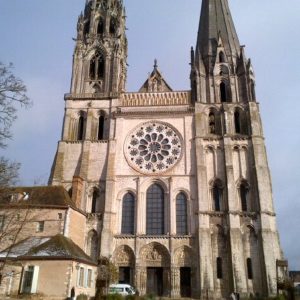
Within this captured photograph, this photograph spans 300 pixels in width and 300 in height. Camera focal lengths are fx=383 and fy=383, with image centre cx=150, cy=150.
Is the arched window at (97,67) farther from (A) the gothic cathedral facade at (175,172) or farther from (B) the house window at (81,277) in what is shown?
(B) the house window at (81,277)

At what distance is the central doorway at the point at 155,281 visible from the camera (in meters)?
31.5

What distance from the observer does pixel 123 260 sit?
3225cm

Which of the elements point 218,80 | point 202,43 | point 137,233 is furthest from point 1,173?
point 202,43

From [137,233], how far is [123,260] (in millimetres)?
2505

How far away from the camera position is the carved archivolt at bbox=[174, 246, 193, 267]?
3167 centimetres

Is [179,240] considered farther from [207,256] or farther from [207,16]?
[207,16]

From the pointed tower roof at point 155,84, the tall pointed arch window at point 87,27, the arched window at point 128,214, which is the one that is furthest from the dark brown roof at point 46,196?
the tall pointed arch window at point 87,27

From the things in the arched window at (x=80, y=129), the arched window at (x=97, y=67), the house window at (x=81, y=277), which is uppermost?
the arched window at (x=97, y=67)

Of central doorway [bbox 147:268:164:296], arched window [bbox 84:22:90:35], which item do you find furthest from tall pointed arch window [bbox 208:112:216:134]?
arched window [bbox 84:22:90:35]

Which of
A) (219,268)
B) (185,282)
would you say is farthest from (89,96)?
(219,268)

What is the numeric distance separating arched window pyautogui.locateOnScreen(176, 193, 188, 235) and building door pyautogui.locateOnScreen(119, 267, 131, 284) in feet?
17.5

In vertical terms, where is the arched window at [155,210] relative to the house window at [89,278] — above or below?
above

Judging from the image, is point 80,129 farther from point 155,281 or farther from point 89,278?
point 155,281

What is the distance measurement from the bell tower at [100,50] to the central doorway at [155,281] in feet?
59.6
